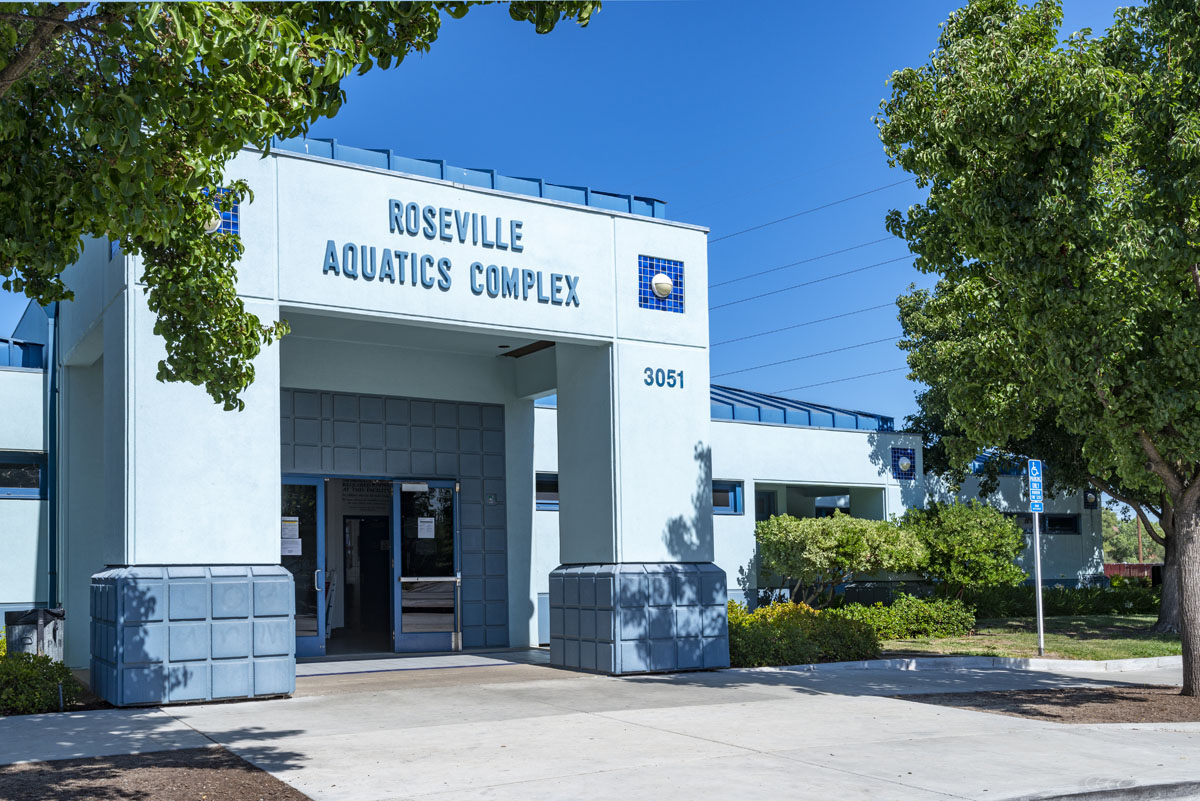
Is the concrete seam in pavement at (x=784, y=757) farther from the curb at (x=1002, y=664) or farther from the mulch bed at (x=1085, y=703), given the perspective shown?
the curb at (x=1002, y=664)

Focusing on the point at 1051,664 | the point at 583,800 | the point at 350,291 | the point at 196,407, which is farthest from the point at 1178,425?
the point at 196,407

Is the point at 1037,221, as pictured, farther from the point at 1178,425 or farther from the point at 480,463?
the point at 480,463

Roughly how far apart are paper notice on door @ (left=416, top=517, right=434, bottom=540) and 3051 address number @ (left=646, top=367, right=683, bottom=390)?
454 centimetres

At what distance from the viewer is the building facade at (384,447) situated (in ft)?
35.8

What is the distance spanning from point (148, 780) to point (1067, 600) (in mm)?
22456

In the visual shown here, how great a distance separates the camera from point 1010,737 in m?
8.92

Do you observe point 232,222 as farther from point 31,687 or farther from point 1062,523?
point 1062,523

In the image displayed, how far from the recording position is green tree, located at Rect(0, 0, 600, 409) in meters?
5.35

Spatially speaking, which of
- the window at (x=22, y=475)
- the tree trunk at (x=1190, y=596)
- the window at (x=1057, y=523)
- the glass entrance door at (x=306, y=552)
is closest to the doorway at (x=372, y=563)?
the glass entrance door at (x=306, y=552)

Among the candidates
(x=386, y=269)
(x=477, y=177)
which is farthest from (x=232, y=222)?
(x=477, y=177)

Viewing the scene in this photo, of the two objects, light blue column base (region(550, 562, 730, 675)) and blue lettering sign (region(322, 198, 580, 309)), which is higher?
blue lettering sign (region(322, 198, 580, 309))

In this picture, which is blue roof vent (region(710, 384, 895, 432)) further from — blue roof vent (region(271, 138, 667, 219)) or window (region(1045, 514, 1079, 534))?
blue roof vent (region(271, 138, 667, 219))

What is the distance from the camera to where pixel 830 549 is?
64.0ft

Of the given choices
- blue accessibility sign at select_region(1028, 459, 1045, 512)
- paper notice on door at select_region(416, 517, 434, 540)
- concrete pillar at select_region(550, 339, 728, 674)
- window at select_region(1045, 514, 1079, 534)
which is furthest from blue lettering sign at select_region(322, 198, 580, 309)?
window at select_region(1045, 514, 1079, 534)
